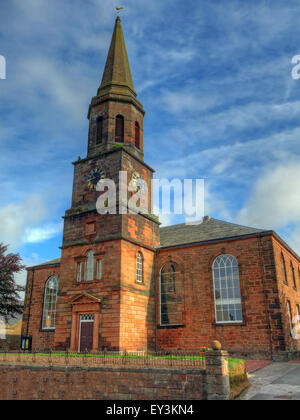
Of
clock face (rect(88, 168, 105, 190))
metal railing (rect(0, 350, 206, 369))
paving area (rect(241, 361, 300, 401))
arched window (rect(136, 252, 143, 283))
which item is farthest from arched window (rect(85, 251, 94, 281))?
paving area (rect(241, 361, 300, 401))

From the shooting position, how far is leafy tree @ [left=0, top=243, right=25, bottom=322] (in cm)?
3225

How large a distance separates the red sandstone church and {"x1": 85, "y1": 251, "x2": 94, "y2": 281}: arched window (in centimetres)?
7

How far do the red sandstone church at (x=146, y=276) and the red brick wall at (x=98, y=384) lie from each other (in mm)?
5415

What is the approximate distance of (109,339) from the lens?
21.2 meters

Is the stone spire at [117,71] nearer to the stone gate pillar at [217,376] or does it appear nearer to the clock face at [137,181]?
the clock face at [137,181]

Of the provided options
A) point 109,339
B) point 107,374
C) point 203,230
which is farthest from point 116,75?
point 107,374

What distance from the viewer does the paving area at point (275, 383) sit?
1270 cm

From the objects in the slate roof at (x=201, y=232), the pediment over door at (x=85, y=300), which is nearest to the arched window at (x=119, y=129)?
the slate roof at (x=201, y=232)

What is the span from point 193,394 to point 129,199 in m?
14.9

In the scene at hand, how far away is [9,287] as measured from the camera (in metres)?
32.5

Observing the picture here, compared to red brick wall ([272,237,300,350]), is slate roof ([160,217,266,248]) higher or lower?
higher

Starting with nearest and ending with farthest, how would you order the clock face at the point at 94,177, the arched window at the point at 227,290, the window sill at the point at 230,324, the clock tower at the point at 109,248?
the clock tower at the point at 109,248
the window sill at the point at 230,324
the arched window at the point at 227,290
the clock face at the point at 94,177

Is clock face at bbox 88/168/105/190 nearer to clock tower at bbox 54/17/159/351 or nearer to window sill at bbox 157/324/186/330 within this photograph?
clock tower at bbox 54/17/159/351

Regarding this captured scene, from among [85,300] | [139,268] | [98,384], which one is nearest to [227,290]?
[139,268]
